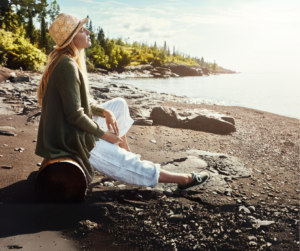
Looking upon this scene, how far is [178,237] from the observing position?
2.27 metres

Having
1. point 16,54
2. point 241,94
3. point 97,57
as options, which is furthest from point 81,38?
point 97,57

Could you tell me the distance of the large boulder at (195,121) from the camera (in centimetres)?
685

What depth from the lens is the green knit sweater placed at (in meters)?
2.31

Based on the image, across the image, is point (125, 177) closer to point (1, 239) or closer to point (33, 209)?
point (33, 209)

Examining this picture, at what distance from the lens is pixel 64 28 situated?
2408 mm

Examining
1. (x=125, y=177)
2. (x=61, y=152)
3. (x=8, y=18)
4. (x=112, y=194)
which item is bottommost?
(x=112, y=194)

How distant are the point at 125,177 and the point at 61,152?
2.47ft

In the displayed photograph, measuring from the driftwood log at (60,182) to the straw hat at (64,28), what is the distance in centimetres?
123

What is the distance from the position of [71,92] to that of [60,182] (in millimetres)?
933

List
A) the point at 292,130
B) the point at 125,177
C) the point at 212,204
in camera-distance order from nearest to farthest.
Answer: the point at 125,177
the point at 212,204
the point at 292,130

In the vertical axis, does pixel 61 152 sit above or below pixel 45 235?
above

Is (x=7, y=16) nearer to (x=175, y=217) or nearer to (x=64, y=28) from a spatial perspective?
(x=64, y=28)

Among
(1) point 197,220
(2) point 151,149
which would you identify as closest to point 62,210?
(1) point 197,220

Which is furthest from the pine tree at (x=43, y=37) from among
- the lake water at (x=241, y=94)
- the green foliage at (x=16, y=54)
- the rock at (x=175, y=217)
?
the rock at (x=175, y=217)
